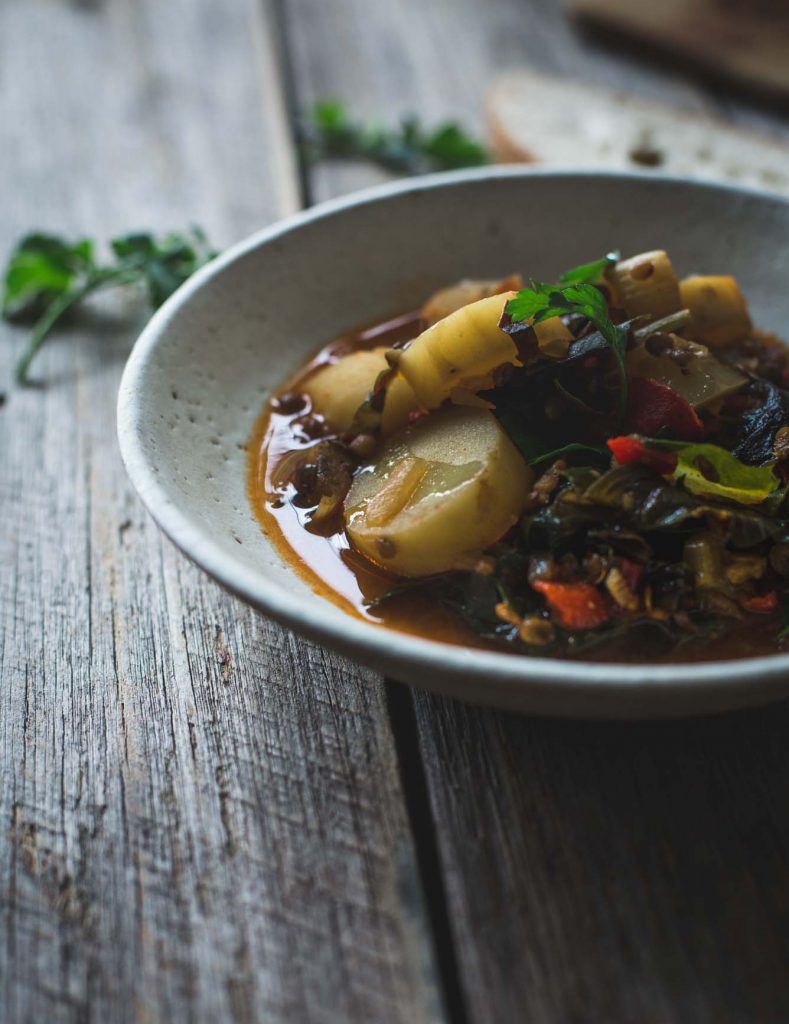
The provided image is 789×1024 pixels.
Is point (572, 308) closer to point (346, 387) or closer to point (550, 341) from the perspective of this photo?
point (550, 341)

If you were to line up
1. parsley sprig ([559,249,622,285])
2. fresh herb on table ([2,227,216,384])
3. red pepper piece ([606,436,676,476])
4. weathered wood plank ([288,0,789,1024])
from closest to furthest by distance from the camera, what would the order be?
weathered wood plank ([288,0,789,1024]) < red pepper piece ([606,436,676,476]) < parsley sprig ([559,249,622,285]) < fresh herb on table ([2,227,216,384])

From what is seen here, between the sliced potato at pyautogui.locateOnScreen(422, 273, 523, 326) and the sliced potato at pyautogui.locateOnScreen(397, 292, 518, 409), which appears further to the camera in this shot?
the sliced potato at pyautogui.locateOnScreen(422, 273, 523, 326)

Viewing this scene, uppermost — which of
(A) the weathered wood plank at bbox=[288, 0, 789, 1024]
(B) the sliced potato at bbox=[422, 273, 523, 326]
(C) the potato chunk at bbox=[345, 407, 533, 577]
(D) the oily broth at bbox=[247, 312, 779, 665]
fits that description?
(B) the sliced potato at bbox=[422, 273, 523, 326]

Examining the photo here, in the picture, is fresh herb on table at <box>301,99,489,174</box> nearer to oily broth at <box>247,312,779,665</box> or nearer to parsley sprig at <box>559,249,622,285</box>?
oily broth at <box>247,312,779,665</box>

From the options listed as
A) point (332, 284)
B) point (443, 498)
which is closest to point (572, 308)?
point (443, 498)

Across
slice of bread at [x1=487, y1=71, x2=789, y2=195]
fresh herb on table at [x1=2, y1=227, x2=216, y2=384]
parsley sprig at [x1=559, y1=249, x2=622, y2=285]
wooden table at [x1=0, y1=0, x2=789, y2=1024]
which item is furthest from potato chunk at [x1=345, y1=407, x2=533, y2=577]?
slice of bread at [x1=487, y1=71, x2=789, y2=195]

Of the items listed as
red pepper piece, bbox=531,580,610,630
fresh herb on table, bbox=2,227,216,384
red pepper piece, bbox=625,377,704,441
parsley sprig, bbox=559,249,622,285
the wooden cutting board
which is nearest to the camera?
red pepper piece, bbox=531,580,610,630
